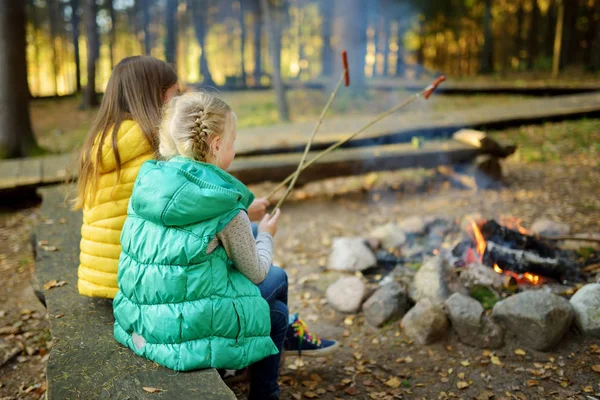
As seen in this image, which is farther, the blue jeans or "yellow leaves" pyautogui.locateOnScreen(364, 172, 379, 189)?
"yellow leaves" pyautogui.locateOnScreen(364, 172, 379, 189)

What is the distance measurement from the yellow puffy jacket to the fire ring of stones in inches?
74.2

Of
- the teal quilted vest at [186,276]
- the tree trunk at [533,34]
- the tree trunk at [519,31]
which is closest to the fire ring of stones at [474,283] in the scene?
the teal quilted vest at [186,276]

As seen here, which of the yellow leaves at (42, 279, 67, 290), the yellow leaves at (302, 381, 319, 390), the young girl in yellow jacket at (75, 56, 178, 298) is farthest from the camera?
the yellow leaves at (302, 381, 319, 390)

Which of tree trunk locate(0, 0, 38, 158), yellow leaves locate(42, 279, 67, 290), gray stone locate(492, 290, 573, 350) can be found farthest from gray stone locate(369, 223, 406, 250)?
tree trunk locate(0, 0, 38, 158)

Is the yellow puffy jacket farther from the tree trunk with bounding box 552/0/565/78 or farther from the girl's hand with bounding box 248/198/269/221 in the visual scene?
the tree trunk with bounding box 552/0/565/78

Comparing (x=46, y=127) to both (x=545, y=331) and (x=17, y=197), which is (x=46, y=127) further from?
(x=545, y=331)

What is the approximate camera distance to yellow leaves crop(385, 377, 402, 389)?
312 centimetres

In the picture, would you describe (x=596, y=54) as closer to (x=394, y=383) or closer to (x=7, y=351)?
(x=394, y=383)

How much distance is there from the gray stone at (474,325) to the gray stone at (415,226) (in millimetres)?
1509

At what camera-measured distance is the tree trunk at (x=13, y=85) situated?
7055 mm

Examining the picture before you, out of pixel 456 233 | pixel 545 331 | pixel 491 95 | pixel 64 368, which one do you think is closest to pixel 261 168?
pixel 456 233

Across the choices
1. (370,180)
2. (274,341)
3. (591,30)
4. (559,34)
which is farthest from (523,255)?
(591,30)

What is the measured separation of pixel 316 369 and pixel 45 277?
1.78m

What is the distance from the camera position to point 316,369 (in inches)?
132
